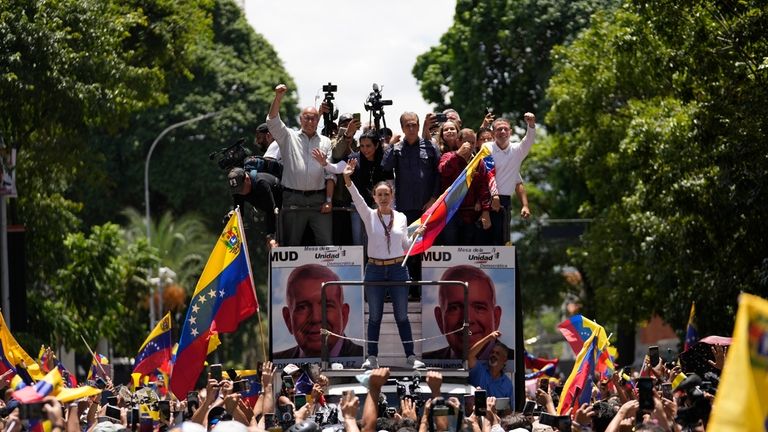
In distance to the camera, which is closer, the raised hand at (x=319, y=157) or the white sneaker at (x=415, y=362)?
the white sneaker at (x=415, y=362)

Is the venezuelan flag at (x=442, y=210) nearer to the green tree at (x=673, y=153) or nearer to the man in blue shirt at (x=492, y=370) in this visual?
the man in blue shirt at (x=492, y=370)

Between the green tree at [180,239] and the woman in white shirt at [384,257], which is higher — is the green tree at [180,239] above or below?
above

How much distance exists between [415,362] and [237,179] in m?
2.64

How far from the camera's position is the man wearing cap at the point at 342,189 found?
1664 centimetres

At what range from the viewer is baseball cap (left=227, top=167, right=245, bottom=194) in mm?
16422

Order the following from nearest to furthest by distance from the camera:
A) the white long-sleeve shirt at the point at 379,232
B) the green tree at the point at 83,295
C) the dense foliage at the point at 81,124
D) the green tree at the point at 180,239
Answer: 1. the white long-sleeve shirt at the point at 379,232
2. the dense foliage at the point at 81,124
3. the green tree at the point at 83,295
4. the green tree at the point at 180,239

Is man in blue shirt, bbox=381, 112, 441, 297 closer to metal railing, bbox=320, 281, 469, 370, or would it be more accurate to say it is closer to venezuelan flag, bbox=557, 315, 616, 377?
metal railing, bbox=320, 281, 469, 370

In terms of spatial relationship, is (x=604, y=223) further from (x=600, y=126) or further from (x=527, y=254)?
(x=527, y=254)

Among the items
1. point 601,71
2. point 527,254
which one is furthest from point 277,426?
point 527,254

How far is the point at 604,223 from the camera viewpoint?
4256 centimetres

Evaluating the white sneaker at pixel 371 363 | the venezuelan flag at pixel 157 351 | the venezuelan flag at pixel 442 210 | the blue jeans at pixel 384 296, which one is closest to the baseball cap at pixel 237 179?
the venezuelan flag at pixel 442 210

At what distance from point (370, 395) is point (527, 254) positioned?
1641 inches

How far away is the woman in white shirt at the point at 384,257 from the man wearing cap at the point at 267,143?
1920 millimetres

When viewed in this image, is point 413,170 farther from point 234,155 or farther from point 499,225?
point 234,155
